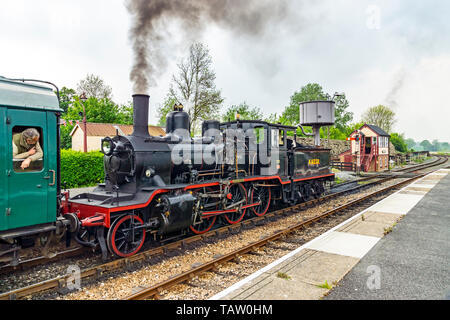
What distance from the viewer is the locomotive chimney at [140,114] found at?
22.4ft

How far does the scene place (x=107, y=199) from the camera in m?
6.17

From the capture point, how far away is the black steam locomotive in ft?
20.4

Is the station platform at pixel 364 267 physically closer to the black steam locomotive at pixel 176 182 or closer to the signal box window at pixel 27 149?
the black steam locomotive at pixel 176 182

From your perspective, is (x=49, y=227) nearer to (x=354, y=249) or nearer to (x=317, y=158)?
(x=354, y=249)

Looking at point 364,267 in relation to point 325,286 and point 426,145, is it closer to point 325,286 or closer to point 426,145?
point 325,286

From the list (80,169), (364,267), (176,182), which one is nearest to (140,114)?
(176,182)

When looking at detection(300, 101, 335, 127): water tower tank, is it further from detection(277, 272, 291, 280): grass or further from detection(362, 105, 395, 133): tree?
detection(362, 105, 395, 133): tree

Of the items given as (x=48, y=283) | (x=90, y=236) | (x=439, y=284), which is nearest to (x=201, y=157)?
(x=90, y=236)

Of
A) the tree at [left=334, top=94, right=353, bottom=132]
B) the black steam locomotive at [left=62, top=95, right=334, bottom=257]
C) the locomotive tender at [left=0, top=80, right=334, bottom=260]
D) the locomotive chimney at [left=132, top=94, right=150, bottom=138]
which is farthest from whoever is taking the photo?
the tree at [left=334, top=94, right=353, bottom=132]

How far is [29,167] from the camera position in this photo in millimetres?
4953

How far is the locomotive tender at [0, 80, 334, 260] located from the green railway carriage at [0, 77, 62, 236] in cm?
2

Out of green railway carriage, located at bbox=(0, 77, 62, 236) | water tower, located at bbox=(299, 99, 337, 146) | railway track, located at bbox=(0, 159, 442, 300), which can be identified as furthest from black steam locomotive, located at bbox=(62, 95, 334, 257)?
water tower, located at bbox=(299, 99, 337, 146)

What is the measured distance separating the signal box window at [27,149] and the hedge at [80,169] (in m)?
10.2

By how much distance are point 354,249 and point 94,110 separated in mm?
37359
